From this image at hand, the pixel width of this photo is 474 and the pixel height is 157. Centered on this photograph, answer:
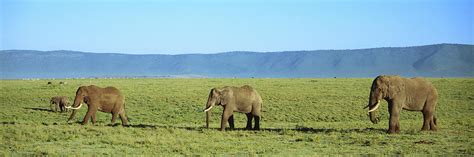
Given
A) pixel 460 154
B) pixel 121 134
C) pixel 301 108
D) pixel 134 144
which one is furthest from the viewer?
pixel 301 108

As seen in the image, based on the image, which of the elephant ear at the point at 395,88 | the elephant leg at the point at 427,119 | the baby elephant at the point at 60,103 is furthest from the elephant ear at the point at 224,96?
the baby elephant at the point at 60,103

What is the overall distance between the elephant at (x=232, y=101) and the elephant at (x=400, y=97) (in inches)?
200

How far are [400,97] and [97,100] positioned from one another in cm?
1312

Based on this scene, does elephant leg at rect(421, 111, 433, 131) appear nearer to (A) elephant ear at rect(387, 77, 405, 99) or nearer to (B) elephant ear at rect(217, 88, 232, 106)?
(A) elephant ear at rect(387, 77, 405, 99)

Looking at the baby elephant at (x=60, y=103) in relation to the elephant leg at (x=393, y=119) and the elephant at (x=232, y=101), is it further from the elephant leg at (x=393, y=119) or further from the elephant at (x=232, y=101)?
the elephant leg at (x=393, y=119)

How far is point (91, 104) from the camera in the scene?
27.9m

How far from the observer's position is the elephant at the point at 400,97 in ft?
82.1

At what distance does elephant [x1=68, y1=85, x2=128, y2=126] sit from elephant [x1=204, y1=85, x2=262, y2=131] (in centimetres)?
492

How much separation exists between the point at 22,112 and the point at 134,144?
22582mm

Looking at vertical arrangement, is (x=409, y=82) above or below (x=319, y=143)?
above

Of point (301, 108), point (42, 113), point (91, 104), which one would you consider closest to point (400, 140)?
point (91, 104)

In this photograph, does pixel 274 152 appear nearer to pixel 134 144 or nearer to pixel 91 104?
pixel 134 144

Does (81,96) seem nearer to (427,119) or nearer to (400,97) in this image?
(400,97)

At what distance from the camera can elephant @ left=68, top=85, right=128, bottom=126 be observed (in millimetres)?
27812
